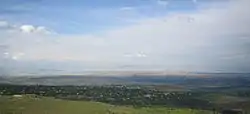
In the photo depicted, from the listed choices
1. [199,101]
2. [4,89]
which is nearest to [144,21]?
[199,101]

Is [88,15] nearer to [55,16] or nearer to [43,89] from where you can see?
[55,16]

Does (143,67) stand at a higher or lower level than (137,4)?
lower

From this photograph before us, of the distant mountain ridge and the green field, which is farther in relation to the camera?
the green field

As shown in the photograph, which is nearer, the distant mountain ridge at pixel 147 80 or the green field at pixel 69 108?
the distant mountain ridge at pixel 147 80

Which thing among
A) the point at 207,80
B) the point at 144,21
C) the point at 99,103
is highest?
the point at 144,21

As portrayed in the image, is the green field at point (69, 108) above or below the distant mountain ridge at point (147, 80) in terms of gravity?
below

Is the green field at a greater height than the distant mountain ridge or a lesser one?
lesser

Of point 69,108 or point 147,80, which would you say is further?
point 69,108

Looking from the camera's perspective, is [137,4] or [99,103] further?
[99,103]
